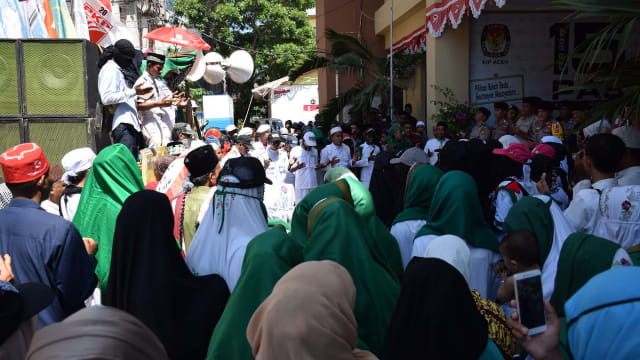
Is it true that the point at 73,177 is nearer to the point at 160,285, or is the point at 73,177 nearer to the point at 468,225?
the point at 160,285

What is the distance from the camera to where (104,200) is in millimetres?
3557

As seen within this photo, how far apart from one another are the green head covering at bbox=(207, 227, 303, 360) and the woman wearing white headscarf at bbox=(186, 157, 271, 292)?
1.76 feet

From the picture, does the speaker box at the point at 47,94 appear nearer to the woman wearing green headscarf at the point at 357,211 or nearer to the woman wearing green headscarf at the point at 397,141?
the woman wearing green headscarf at the point at 357,211

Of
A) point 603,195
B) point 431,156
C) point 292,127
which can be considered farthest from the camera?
point 292,127

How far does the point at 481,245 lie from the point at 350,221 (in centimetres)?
133

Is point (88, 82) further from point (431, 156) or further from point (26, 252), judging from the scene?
point (431, 156)

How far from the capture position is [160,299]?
2539 millimetres

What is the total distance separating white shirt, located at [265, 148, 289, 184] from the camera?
10656 millimetres

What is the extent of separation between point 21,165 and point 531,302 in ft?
8.91

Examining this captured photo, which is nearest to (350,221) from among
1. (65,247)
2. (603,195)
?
(65,247)

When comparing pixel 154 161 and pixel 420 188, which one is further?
pixel 154 161

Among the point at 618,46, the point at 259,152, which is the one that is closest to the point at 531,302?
the point at 618,46

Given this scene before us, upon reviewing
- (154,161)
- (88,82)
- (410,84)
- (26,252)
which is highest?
(410,84)

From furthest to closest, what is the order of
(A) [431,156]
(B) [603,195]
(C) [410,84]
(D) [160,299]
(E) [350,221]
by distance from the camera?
(C) [410,84] < (A) [431,156] < (B) [603,195] < (E) [350,221] < (D) [160,299]
